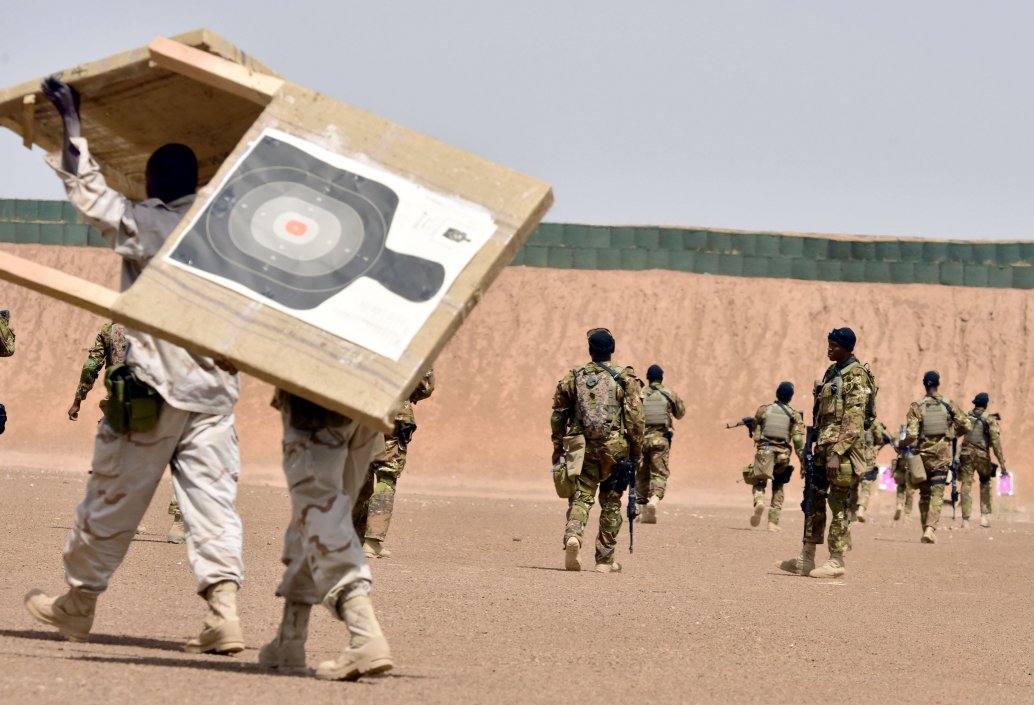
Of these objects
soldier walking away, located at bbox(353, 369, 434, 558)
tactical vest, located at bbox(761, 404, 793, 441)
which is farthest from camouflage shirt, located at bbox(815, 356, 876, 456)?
tactical vest, located at bbox(761, 404, 793, 441)

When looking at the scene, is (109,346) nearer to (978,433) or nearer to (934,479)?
(934,479)

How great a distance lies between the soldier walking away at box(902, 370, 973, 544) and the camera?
2327 centimetres

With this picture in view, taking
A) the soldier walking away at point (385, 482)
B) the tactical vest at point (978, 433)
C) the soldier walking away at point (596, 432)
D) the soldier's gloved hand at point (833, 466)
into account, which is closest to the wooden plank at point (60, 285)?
the soldier walking away at point (385, 482)

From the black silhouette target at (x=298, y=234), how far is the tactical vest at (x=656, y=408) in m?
17.9

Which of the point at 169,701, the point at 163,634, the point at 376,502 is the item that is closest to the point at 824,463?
the point at 376,502

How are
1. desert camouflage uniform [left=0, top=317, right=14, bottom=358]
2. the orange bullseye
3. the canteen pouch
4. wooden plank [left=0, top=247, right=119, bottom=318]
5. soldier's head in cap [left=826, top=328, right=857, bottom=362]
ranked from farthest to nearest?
the canteen pouch → soldier's head in cap [left=826, top=328, right=857, bottom=362] → desert camouflage uniform [left=0, top=317, right=14, bottom=358] → the orange bullseye → wooden plank [left=0, top=247, right=119, bottom=318]

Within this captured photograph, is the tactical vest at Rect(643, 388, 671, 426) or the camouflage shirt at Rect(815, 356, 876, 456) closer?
the camouflage shirt at Rect(815, 356, 876, 456)

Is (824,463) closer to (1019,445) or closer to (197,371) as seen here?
(197,371)

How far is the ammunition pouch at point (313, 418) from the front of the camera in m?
6.89

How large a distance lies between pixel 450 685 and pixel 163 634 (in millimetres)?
1847

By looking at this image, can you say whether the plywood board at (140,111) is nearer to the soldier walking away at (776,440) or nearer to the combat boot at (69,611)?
the combat boot at (69,611)

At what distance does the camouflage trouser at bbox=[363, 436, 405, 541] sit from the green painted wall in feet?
135

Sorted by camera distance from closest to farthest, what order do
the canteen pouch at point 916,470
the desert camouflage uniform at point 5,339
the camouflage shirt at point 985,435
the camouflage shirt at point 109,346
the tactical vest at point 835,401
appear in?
the camouflage shirt at point 109,346, the desert camouflage uniform at point 5,339, the tactical vest at point 835,401, the canteen pouch at point 916,470, the camouflage shirt at point 985,435

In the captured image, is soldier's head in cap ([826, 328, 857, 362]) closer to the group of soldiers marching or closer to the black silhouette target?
the group of soldiers marching
